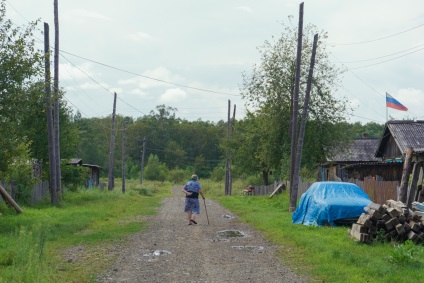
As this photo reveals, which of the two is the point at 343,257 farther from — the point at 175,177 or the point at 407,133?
the point at 175,177

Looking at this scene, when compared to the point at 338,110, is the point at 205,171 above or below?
below

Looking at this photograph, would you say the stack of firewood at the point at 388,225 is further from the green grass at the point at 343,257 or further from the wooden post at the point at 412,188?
the wooden post at the point at 412,188

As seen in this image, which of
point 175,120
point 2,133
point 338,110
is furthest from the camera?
point 175,120

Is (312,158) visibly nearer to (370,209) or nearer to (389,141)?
(389,141)

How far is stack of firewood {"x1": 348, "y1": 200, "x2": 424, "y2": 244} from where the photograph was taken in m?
12.2

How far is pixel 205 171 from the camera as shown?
347 feet

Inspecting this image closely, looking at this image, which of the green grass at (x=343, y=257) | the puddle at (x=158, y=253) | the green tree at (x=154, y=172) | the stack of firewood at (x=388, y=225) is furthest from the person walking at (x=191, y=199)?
the green tree at (x=154, y=172)

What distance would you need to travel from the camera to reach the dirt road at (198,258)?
930 cm

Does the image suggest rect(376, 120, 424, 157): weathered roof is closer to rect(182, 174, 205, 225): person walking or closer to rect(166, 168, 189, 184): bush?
rect(182, 174, 205, 225): person walking

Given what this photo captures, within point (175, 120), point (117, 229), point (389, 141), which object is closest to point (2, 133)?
point (117, 229)

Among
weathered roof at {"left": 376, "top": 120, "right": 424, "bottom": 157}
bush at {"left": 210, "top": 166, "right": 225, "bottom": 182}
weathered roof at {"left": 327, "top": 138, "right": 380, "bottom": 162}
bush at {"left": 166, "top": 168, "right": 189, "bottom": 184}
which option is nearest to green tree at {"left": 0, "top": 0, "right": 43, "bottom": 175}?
weathered roof at {"left": 376, "top": 120, "right": 424, "bottom": 157}

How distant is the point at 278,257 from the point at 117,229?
21.2ft

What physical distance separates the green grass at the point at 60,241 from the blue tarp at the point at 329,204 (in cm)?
502

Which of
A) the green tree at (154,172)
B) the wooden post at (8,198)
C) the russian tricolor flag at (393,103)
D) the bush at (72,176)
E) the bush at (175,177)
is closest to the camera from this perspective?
the wooden post at (8,198)
